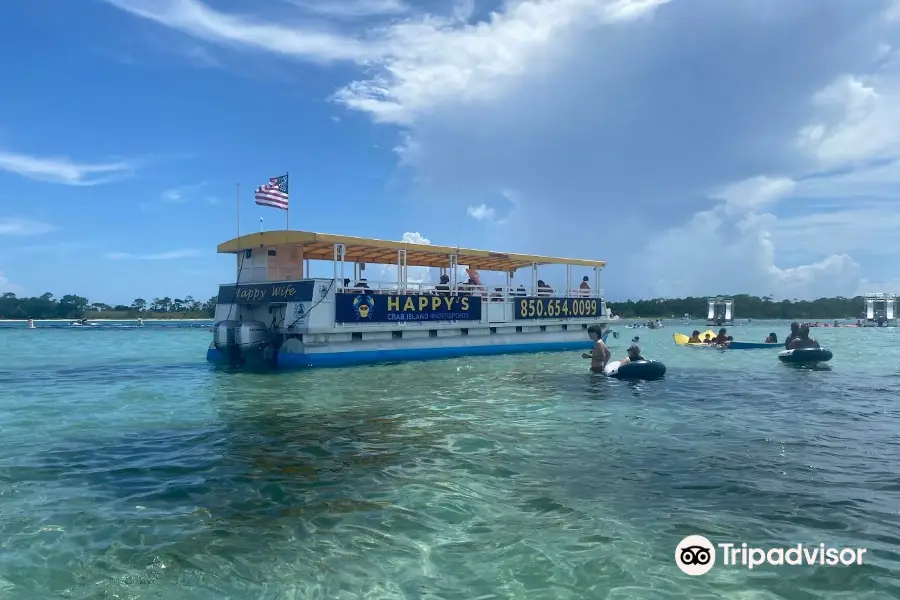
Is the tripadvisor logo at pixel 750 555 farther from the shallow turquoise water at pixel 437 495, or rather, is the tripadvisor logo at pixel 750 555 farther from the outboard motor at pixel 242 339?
the outboard motor at pixel 242 339

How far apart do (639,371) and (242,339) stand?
1388cm

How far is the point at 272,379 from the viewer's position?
18.2 meters

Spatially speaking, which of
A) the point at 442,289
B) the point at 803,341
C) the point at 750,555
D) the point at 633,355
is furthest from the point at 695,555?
the point at 442,289

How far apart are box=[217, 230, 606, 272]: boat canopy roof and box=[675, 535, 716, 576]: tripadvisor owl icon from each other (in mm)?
17991

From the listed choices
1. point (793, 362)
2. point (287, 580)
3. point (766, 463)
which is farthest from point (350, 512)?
point (793, 362)

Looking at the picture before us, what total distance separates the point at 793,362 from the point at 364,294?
16.7 m

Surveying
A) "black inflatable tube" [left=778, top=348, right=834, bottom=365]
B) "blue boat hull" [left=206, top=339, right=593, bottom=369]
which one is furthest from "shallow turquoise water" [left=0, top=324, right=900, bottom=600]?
"black inflatable tube" [left=778, top=348, right=834, bottom=365]

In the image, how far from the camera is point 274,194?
2333 cm

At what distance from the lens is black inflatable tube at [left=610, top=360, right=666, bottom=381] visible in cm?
1712

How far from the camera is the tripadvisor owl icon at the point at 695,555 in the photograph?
4.90m

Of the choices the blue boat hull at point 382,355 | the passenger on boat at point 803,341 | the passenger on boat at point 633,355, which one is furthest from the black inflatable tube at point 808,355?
the blue boat hull at point 382,355

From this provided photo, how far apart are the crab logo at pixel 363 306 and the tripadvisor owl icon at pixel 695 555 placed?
61.1ft

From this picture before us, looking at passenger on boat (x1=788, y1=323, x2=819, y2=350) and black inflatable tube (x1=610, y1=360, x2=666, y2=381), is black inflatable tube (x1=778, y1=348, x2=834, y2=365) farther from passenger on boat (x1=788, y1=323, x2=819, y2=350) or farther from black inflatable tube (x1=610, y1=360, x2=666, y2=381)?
black inflatable tube (x1=610, y1=360, x2=666, y2=381)

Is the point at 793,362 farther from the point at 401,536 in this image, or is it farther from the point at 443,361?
the point at 401,536
